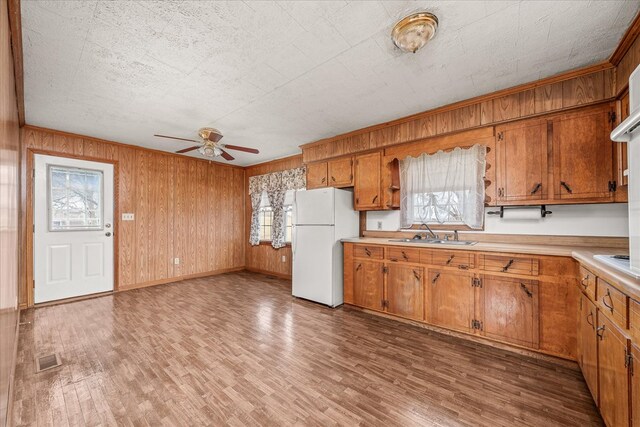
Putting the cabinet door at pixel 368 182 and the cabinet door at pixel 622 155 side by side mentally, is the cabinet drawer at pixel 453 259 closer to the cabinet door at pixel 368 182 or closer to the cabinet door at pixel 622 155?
the cabinet door at pixel 368 182

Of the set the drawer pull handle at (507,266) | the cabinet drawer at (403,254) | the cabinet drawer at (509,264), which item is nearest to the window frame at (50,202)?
the cabinet drawer at (403,254)

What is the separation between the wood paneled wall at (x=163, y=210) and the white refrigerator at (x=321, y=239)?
8.20ft

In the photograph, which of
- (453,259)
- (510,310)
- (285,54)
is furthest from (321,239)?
(285,54)

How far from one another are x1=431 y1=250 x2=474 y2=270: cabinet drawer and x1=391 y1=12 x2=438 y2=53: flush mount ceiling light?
1932 mm

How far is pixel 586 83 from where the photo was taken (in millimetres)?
2209

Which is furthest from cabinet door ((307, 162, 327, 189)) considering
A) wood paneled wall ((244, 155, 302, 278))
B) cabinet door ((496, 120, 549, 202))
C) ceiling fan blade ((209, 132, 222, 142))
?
cabinet door ((496, 120, 549, 202))

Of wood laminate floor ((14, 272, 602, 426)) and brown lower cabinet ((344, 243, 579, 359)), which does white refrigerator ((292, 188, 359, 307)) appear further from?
wood laminate floor ((14, 272, 602, 426))

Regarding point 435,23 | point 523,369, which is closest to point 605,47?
point 435,23

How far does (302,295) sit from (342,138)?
8.02 ft

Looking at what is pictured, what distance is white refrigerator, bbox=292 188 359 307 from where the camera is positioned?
11.8 feet

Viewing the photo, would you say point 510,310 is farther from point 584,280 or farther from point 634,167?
point 634,167

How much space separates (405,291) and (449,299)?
0.48 metres

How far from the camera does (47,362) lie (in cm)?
217

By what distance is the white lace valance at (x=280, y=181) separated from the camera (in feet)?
Answer: 16.4
